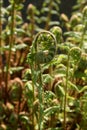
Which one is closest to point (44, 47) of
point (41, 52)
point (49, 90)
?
point (41, 52)

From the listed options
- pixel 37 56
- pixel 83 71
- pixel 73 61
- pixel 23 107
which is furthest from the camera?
pixel 23 107

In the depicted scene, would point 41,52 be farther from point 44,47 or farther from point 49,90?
point 49,90

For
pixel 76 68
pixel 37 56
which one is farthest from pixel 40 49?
pixel 76 68

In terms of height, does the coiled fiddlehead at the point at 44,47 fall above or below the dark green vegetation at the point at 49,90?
above

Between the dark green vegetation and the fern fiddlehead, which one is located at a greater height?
the fern fiddlehead

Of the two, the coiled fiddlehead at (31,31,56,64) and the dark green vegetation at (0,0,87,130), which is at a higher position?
the coiled fiddlehead at (31,31,56,64)

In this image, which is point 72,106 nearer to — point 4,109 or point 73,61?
point 4,109

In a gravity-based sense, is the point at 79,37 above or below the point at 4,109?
above

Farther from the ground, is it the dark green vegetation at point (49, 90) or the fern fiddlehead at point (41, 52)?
the fern fiddlehead at point (41, 52)
